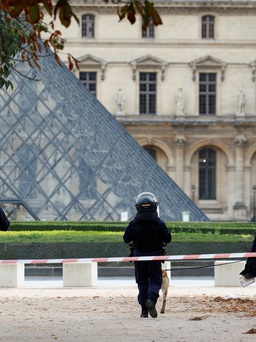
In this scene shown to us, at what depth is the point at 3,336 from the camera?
32.7 ft

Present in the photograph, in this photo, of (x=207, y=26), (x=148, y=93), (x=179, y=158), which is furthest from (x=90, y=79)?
(x=207, y=26)

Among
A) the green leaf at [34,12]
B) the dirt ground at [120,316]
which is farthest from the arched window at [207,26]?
the green leaf at [34,12]

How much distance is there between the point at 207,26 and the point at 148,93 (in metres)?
4.06

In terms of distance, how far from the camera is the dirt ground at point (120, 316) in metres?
9.95

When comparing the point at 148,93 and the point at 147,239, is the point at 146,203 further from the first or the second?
the point at 148,93

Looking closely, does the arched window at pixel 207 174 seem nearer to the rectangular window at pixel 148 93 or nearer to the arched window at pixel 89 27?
the rectangular window at pixel 148 93

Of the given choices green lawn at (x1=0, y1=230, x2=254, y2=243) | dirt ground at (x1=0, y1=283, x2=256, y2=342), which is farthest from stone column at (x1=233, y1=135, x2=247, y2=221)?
dirt ground at (x1=0, y1=283, x2=256, y2=342)

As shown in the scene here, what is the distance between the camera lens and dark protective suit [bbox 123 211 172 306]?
11750 mm

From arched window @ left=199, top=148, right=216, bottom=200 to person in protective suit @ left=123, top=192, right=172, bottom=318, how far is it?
4082 cm

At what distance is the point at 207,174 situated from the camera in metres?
52.8

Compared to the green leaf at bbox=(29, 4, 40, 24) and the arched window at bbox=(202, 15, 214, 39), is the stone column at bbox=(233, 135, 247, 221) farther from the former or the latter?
the green leaf at bbox=(29, 4, 40, 24)

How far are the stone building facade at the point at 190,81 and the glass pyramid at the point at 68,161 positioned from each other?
19.6 metres

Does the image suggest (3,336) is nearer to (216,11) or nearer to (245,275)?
(245,275)

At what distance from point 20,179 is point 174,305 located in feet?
55.0
